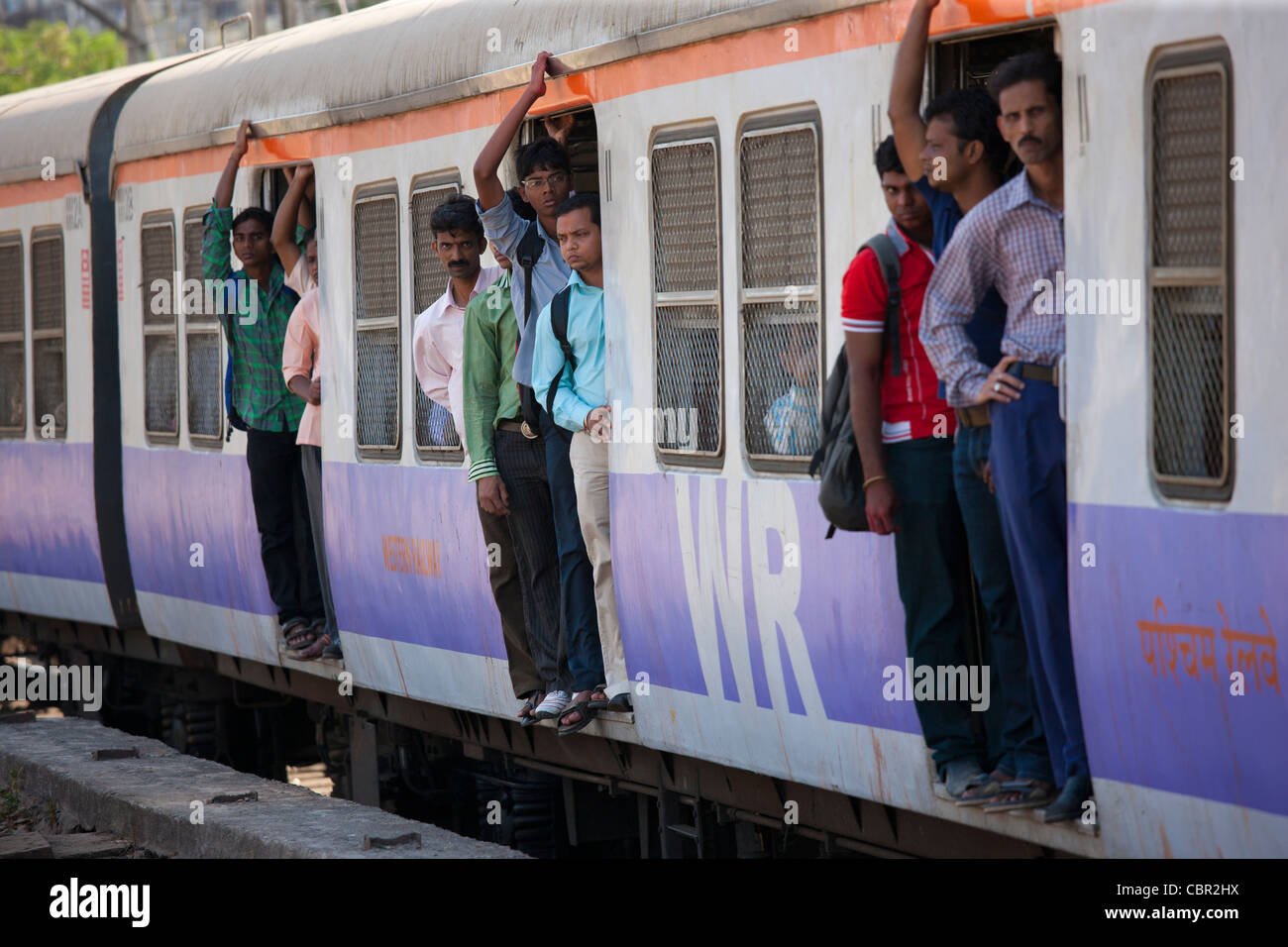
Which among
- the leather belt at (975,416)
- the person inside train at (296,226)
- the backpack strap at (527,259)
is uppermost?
the person inside train at (296,226)

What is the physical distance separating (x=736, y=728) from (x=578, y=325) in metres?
1.69

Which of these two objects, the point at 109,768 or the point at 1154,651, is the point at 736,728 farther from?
the point at 109,768

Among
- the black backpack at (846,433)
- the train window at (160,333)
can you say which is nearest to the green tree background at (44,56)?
the train window at (160,333)

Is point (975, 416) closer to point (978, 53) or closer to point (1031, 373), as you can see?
point (1031, 373)

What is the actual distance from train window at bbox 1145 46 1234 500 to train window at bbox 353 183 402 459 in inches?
190

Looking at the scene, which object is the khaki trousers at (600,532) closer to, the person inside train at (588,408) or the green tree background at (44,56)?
the person inside train at (588,408)

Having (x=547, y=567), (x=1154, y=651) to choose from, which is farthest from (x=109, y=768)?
(x=1154, y=651)

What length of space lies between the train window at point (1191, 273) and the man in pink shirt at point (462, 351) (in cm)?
363

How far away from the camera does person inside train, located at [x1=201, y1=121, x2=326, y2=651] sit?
10.5m

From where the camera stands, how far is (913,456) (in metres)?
6.10

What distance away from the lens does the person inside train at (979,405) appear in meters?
5.70

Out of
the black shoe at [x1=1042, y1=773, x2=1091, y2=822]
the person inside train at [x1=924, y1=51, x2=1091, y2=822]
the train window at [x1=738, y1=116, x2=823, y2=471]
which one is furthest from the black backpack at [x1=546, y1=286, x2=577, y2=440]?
the black shoe at [x1=1042, y1=773, x2=1091, y2=822]

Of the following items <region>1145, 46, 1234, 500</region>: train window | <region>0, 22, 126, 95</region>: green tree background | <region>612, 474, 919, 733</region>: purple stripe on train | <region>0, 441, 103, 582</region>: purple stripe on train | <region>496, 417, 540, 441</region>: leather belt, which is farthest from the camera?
<region>0, 22, 126, 95</region>: green tree background

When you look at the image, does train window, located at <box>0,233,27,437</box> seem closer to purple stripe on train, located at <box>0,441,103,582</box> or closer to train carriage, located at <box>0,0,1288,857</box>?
purple stripe on train, located at <box>0,441,103,582</box>
